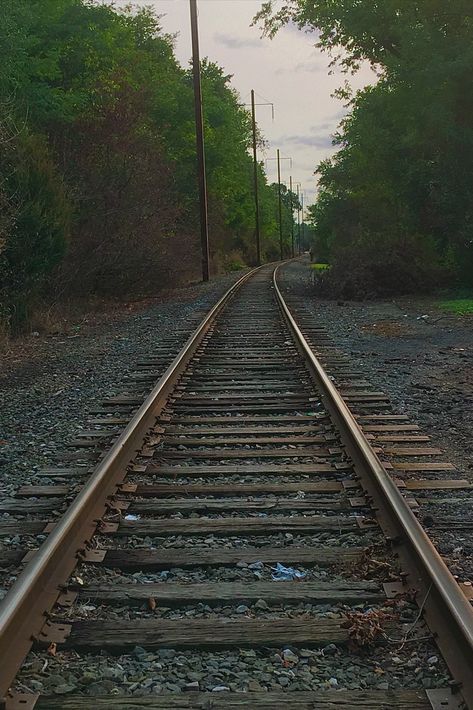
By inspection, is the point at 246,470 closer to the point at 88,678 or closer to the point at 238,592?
the point at 238,592

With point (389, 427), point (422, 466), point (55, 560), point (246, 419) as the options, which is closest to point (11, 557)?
point (55, 560)

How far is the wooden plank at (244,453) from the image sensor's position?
18.8 ft

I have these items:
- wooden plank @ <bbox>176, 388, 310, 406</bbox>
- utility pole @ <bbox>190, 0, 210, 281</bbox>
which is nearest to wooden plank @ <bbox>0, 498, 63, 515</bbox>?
wooden plank @ <bbox>176, 388, 310, 406</bbox>

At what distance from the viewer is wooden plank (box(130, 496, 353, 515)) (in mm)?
4578

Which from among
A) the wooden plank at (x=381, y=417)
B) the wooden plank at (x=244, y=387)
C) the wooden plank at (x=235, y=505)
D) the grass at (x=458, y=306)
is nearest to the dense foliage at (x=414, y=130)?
the grass at (x=458, y=306)

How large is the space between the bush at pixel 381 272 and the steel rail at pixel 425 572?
646 inches

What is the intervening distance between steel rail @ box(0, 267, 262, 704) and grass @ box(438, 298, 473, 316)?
12.3 m

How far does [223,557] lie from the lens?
387cm

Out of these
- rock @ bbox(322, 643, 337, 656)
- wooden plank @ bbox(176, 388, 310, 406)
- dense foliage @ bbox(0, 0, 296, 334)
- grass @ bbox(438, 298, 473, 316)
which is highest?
dense foliage @ bbox(0, 0, 296, 334)

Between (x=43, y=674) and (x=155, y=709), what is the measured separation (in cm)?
49

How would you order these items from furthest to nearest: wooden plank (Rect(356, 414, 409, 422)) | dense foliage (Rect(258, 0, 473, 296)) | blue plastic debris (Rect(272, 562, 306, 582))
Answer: dense foliage (Rect(258, 0, 473, 296))
wooden plank (Rect(356, 414, 409, 422))
blue plastic debris (Rect(272, 562, 306, 582))

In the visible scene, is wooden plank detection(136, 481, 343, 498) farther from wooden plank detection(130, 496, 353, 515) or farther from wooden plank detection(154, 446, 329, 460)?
wooden plank detection(154, 446, 329, 460)

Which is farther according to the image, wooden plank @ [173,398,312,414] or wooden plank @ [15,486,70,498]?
wooden plank @ [173,398,312,414]

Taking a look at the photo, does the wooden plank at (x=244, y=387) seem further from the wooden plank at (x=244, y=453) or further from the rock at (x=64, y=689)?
the rock at (x=64, y=689)
